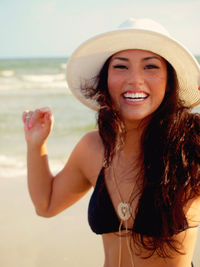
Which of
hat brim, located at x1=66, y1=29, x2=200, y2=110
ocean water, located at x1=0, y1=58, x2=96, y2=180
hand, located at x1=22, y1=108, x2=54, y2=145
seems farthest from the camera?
ocean water, located at x1=0, y1=58, x2=96, y2=180

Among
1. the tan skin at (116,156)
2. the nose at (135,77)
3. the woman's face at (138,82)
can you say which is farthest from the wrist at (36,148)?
the nose at (135,77)

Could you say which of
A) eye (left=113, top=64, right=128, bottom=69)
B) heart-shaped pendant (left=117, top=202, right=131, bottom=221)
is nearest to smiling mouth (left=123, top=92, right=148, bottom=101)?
eye (left=113, top=64, right=128, bottom=69)

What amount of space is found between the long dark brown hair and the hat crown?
23cm

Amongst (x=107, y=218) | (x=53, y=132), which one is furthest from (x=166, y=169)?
(x=53, y=132)

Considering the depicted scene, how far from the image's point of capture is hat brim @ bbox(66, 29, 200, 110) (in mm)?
1671

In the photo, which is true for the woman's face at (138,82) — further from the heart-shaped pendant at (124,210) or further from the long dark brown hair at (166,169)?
the heart-shaped pendant at (124,210)

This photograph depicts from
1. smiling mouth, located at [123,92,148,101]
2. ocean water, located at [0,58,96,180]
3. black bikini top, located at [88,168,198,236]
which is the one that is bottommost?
ocean water, located at [0,58,96,180]

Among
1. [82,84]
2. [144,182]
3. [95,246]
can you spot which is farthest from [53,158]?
[144,182]

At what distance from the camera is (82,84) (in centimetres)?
219

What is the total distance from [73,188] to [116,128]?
0.45m

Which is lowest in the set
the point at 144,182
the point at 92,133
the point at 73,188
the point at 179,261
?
the point at 179,261

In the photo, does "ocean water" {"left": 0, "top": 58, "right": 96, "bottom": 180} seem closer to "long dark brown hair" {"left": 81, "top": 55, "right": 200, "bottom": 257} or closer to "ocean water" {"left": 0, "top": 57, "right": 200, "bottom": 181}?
"ocean water" {"left": 0, "top": 57, "right": 200, "bottom": 181}

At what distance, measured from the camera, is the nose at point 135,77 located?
5.55 feet

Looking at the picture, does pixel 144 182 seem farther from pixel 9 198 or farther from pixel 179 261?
pixel 9 198
